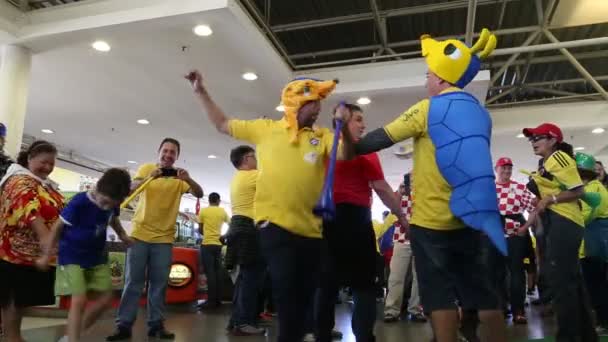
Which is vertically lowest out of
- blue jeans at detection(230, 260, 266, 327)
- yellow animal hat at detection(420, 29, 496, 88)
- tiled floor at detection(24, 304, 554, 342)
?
tiled floor at detection(24, 304, 554, 342)

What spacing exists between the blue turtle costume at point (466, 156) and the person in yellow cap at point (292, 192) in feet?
1.27

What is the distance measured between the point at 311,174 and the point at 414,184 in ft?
1.44

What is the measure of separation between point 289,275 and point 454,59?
1.13 m

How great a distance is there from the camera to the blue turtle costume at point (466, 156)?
69.1 inches

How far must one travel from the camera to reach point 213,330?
416 cm

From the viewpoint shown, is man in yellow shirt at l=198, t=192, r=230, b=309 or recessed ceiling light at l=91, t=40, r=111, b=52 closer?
recessed ceiling light at l=91, t=40, r=111, b=52

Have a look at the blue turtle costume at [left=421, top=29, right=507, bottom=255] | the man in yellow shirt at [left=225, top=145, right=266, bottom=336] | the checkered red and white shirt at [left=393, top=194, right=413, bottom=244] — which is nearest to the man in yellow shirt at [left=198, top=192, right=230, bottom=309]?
the man in yellow shirt at [left=225, top=145, right=266, bottom=336]

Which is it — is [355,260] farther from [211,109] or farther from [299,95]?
[211,109]

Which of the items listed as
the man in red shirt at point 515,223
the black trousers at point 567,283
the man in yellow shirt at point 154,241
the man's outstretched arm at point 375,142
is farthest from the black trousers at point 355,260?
the man in red shirt at point 515,223

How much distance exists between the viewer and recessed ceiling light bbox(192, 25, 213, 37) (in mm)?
5219

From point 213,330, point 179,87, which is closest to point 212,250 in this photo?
point 213,330

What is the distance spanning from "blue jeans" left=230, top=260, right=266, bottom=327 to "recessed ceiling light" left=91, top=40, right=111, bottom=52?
11.5ft

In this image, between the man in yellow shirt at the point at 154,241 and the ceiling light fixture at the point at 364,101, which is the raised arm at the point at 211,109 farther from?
the ceiling light fixture at the point at 364,101

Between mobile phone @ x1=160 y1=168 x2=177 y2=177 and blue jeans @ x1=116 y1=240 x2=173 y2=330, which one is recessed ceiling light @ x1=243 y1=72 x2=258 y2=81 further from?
blue jeans @ x1=116 y1=240 x2=173 y2=330
